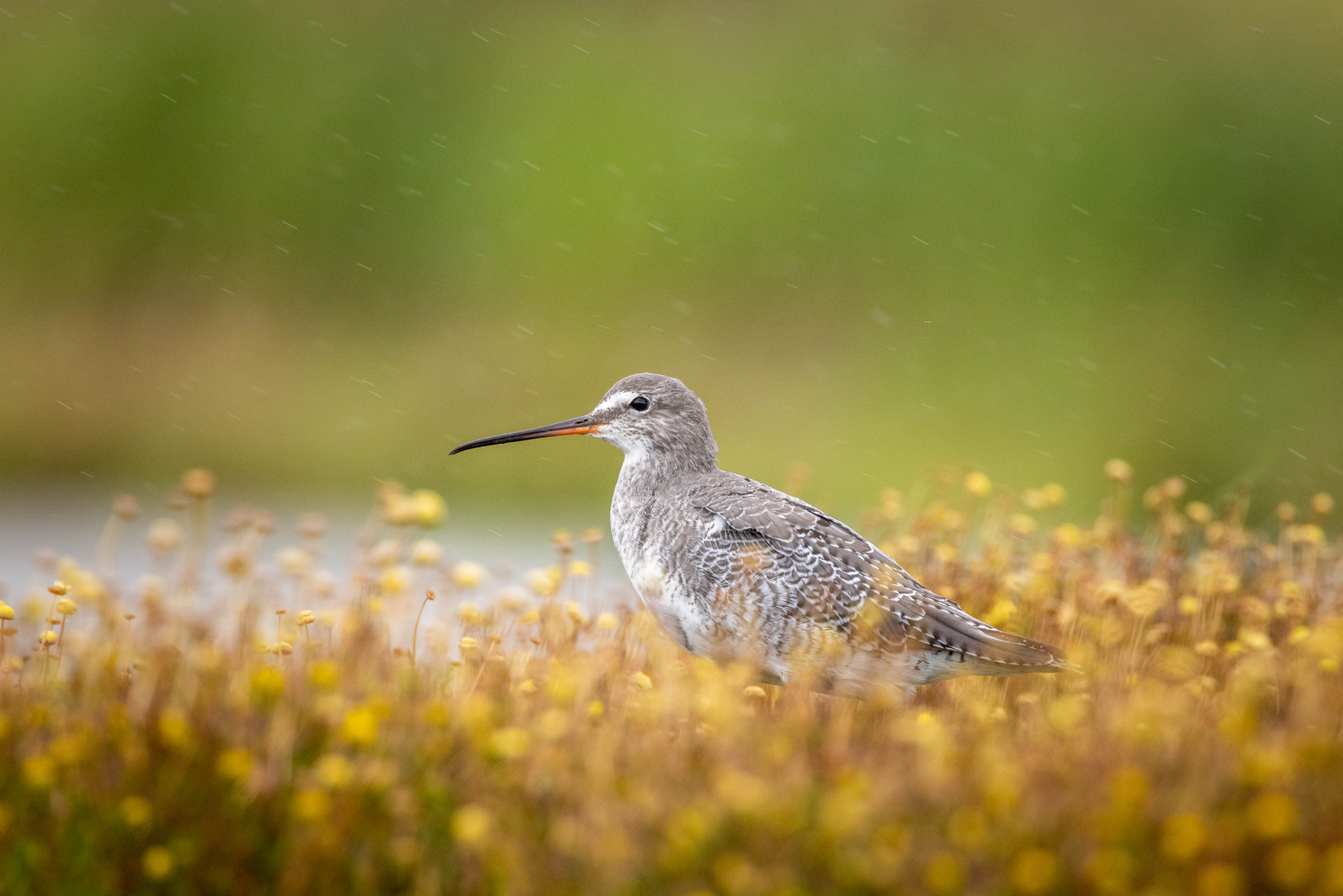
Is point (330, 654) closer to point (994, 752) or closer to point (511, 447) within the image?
point (994, 752)

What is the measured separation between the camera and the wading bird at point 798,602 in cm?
537

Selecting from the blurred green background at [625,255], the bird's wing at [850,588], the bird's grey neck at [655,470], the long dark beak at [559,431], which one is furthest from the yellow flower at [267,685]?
the blurred green background at [625,255]

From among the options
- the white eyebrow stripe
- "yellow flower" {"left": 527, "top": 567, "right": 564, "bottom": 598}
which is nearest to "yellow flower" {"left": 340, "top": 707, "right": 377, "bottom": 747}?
"yellow flower" {"left": 527, "top": 567, "right": 564, "bottom": 598}

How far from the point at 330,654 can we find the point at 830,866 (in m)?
2.19

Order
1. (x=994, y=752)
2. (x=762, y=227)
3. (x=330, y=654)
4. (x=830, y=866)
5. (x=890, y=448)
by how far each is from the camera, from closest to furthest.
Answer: (x=830, y=866) → (x=994, y=752) → (x=330, y=654) → (x=890, y=448) → (x=762, y=227)

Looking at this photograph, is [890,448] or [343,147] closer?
[890,448]

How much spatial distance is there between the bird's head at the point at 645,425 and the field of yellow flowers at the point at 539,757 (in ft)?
3.74

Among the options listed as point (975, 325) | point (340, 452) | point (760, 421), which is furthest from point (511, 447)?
point (975, 325)

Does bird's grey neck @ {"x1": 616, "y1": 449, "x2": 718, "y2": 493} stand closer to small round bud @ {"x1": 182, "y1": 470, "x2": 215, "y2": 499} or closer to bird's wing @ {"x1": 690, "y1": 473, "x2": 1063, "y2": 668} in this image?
bird's wing @ {"x1": 690, "y1": 473, "x2": 1063, "y2": 668}

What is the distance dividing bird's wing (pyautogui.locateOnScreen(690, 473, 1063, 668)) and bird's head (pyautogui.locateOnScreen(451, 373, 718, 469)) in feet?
1.87

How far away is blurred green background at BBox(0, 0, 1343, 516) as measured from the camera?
527 inches

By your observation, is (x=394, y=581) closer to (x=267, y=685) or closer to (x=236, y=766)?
(x=267, y=685)

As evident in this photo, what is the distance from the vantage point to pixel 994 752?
3.64m

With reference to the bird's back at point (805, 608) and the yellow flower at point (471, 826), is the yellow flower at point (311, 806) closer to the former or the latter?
the yellow flower at point (471, 826)
